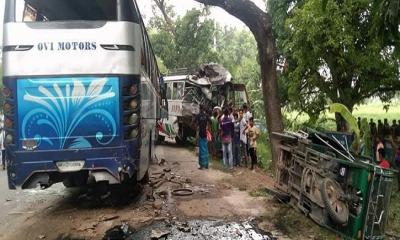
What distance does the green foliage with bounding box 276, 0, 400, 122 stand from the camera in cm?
1302

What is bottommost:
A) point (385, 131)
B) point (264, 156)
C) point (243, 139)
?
point (264, 156)

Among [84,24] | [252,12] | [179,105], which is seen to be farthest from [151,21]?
[84,24]

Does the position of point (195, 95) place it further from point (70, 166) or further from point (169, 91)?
point (70, 166)

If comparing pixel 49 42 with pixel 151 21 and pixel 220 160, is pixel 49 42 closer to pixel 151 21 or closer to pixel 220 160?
pixel 220 160

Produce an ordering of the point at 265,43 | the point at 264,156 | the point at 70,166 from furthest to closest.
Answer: the point at 264,156 → the point at 265,43 → the point at 70,166

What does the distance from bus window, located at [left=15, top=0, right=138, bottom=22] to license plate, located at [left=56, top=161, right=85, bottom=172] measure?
242cm

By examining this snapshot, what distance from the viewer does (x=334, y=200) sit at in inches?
262

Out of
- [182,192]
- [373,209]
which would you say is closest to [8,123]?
[182,192]

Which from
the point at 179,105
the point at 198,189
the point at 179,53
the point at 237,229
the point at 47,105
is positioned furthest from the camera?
the point at 179,53

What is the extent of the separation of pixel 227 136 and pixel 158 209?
499cm

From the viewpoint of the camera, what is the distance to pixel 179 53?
94.1 feet

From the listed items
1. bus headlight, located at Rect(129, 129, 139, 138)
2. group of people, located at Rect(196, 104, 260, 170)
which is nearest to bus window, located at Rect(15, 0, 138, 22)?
bus headlight, located at Rect(129, 129, 139, 138)

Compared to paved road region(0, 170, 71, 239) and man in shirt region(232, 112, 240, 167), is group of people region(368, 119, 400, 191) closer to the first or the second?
man in shirt region(232, 112, 240, 167)

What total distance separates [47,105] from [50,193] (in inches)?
141
